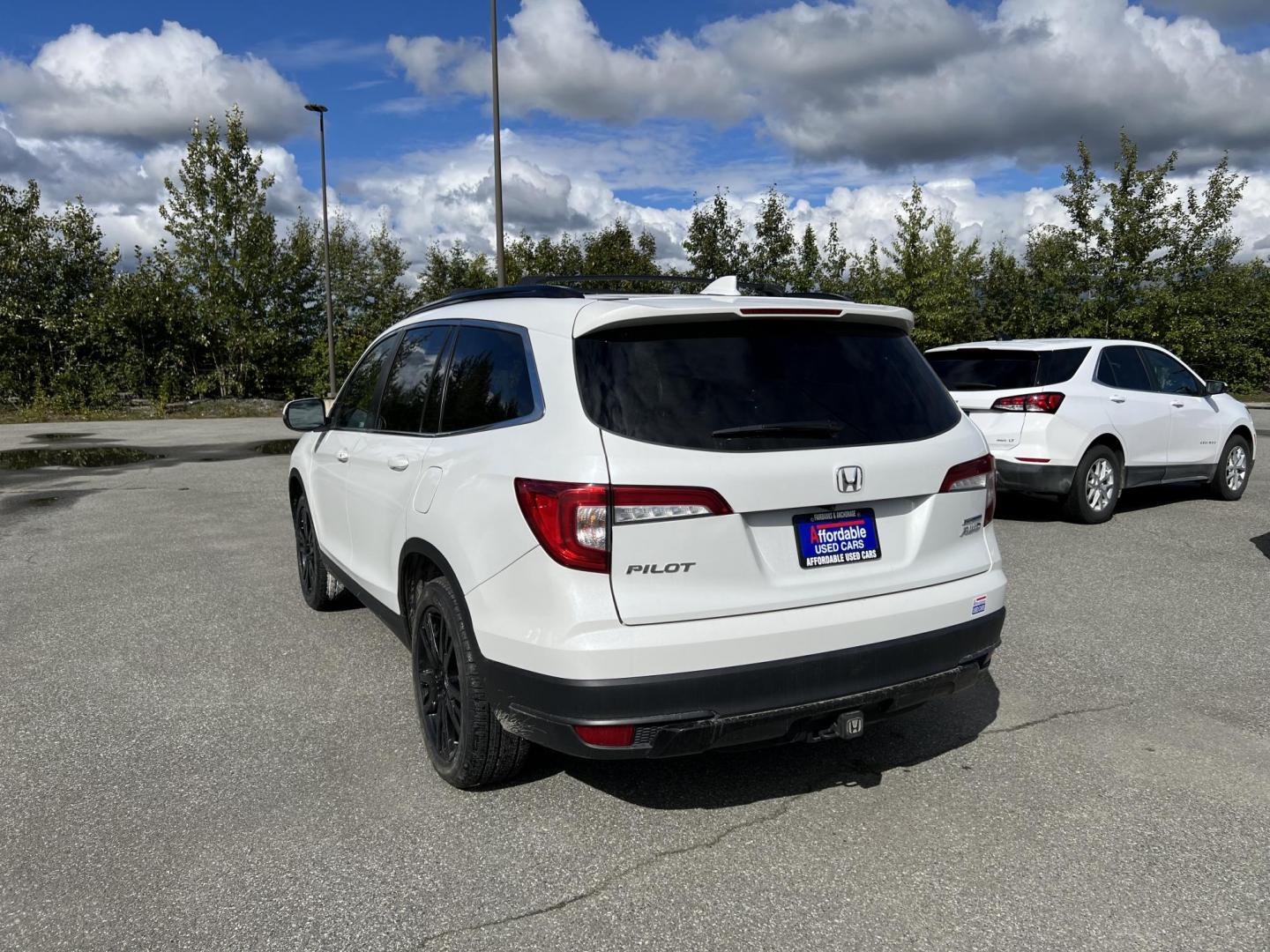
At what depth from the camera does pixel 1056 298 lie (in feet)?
78.0

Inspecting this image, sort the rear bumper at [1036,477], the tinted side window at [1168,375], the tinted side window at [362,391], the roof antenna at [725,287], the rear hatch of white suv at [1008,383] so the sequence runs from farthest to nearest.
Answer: the tinted side window at [1168,375] → the rear hatch of white suv at [1008,383] → the rear bumper at [1036,477] → the tinted side window at [362,391] → the roof antenna at [725,287]

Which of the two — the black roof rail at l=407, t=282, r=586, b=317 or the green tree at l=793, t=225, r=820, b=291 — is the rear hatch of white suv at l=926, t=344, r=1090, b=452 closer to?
the black roof rail at l=407, t=282, r=586, b=317

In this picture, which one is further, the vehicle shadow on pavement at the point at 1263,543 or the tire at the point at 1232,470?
the tire at the point at 1232,470

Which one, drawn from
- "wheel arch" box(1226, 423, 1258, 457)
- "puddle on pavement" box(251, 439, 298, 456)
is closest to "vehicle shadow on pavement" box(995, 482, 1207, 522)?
"wheel arch" box(1226, 423, 1258, 457)

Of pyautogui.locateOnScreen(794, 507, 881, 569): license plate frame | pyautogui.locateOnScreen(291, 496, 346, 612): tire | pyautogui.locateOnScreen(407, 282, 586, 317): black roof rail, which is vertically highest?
pyautogui.locateOnScreen(407, 282, 586, 317): black roof rail

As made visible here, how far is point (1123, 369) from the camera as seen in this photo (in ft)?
29.4

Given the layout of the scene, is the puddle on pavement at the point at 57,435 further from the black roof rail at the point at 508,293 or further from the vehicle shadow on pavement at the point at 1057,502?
the black roof rail at the point at 508,293

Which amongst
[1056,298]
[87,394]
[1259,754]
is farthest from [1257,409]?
[87,394]

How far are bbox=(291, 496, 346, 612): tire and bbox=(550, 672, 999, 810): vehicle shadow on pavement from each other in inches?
97.7

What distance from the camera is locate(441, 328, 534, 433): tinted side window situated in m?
3.23

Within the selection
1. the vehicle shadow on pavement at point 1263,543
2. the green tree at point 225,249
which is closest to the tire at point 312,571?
the vehicle shadow on pavement at point 1263,543

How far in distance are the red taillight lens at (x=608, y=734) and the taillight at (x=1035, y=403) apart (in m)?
6.63

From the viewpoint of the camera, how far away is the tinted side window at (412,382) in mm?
4012

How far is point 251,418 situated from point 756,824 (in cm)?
2519
